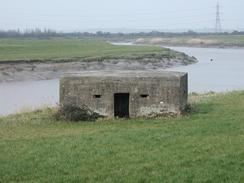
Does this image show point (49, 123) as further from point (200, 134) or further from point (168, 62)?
point (168, 62)

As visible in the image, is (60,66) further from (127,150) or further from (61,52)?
(127,150)

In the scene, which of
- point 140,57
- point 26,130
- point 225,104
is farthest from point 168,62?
point 26,130

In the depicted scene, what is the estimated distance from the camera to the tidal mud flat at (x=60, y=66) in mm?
50031

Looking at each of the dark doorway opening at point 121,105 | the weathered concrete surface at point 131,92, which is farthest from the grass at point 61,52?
the weathered concrete surface at point 131,92

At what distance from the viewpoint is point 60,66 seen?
55.8 meters

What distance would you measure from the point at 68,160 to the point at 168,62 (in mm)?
58791

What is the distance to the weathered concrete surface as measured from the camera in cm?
1711

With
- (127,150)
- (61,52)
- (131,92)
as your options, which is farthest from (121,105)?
(61,52)

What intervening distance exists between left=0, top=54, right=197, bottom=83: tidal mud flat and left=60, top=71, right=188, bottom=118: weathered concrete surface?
30.9 m

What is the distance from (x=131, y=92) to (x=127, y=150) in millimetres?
Answer: 6154

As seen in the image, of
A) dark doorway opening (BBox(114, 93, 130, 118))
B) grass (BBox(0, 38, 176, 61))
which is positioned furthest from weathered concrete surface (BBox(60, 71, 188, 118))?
grass (BBox(0, 38, 176, 61))

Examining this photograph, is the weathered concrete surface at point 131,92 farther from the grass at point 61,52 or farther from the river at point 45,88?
the grass at point 61,52

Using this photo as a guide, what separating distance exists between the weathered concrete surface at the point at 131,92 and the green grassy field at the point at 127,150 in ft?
2.48

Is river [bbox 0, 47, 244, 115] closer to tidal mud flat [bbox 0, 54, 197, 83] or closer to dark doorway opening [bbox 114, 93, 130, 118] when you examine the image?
tidal mud flat [bbox 0, 54, 197, 83]
